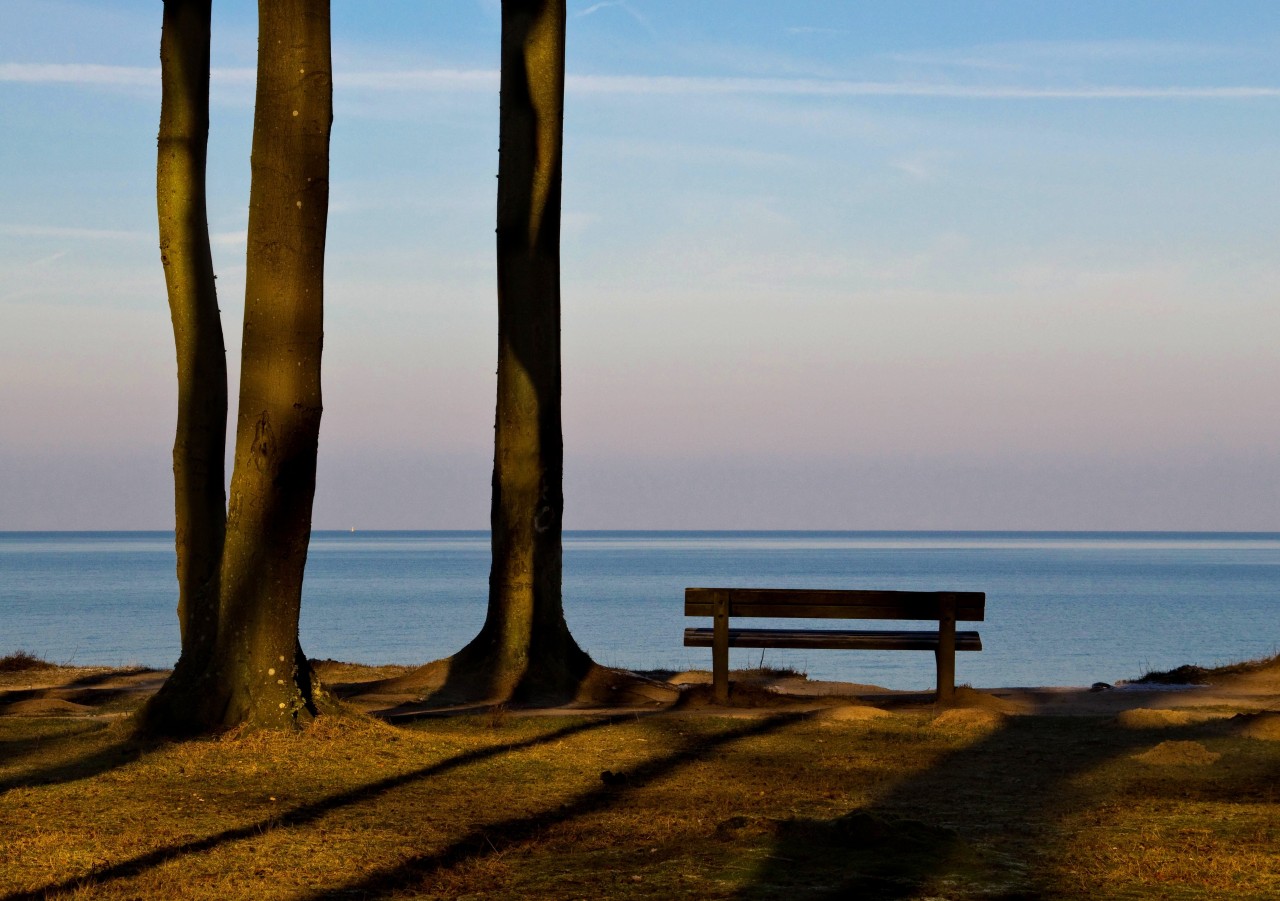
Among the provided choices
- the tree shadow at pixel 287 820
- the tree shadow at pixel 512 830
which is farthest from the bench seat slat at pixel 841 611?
the tree shadow at pixel 287 820

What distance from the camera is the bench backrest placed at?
12.6m

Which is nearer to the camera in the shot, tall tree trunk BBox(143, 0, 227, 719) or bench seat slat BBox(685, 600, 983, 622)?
bench seat slat BBox(685, 600, 983, 622)

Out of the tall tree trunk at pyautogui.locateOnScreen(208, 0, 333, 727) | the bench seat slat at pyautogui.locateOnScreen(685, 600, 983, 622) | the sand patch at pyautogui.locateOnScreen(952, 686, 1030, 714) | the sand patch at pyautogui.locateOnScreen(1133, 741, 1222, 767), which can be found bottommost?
the sand patch at pyautogui.locateOnScreen(952, 686, 1030, 714)

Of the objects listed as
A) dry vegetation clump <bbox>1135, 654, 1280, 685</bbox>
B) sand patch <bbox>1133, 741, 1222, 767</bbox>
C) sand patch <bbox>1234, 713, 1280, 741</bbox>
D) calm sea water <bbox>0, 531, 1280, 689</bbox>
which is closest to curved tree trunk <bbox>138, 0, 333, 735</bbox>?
sand patch <bbox>1133, 741, 1222, 767</bbox>

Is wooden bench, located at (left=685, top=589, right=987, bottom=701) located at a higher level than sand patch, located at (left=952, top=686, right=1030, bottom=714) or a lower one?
higher

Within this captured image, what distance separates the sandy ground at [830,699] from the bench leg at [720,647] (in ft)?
0.41

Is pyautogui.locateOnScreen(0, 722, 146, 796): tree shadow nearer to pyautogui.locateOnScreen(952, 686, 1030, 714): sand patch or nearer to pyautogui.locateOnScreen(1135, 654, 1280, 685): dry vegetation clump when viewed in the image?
pyautogui.locateOnScreen(952, 686, 1030, 714): sand patch

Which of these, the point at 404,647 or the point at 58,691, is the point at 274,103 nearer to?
the point at 58,691

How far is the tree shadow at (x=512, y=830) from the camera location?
609 centimetres

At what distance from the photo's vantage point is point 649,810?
25.6 ft

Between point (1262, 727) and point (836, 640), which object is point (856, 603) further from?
point (1262, 727)

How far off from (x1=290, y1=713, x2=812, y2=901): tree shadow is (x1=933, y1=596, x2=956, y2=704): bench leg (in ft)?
8.61

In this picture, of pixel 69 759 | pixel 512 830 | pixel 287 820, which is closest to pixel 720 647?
pixel 69 759

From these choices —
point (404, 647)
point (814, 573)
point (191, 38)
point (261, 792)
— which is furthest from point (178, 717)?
point (814, 573)
